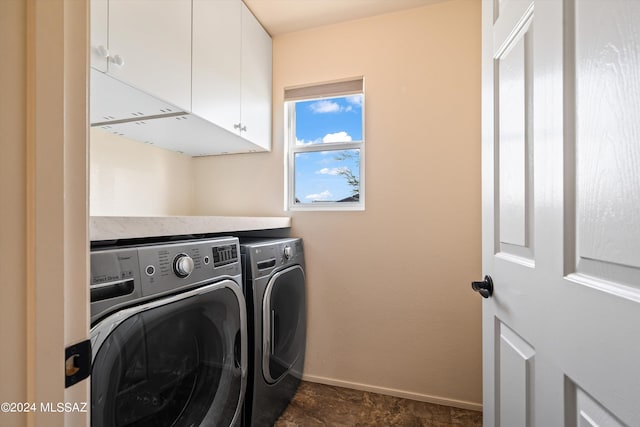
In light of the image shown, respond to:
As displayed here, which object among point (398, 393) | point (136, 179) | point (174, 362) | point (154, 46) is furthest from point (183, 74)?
point (398, 393)

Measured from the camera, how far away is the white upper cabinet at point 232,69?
134cm

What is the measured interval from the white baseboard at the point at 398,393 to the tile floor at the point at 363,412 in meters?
0.02

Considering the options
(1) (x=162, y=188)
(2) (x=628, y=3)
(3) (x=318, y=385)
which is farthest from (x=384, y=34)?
(3) (x=318, y=385)

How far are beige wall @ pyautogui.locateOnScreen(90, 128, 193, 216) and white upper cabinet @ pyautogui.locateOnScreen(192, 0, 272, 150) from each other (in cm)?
61

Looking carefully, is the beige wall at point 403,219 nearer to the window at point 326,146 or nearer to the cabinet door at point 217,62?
the window at point 326,146

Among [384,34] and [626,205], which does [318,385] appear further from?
[384,34]

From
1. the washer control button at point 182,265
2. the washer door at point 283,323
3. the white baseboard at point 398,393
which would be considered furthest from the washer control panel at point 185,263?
the white baseboard at point 398,393

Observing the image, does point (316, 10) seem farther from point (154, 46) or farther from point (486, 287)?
point (486, 287)

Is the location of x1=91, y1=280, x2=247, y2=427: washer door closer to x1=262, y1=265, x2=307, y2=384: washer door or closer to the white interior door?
x1=262, y1=265, x2=307, y2=384: washer door

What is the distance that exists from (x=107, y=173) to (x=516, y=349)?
1925 millimetres

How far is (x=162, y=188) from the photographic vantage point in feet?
6.11

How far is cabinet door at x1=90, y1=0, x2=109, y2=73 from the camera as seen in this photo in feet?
2.92

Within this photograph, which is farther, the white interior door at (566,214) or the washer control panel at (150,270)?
the washer control panel at (150,270)

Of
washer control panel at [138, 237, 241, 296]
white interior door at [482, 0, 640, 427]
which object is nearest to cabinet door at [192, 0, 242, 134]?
washer control panel at [138, 237, 241, 296]
